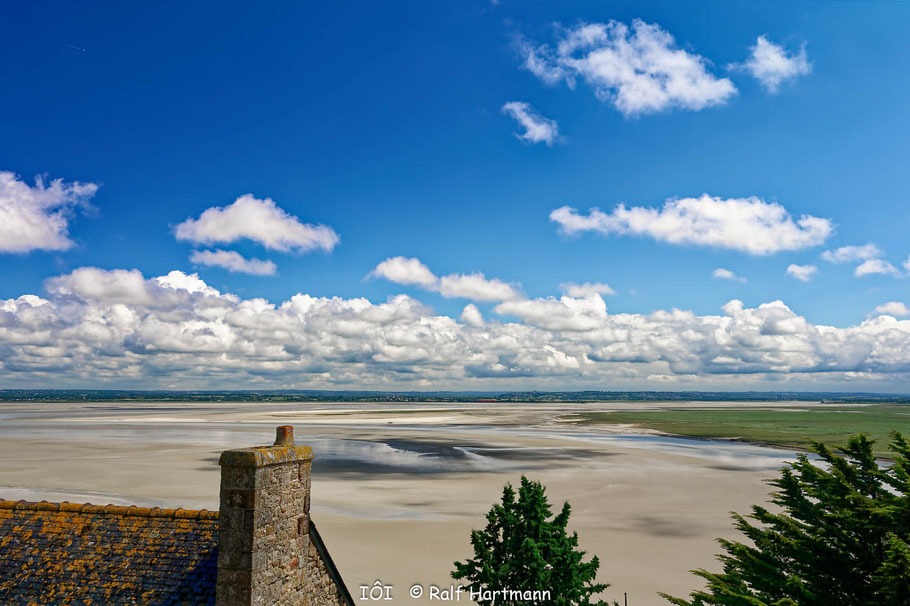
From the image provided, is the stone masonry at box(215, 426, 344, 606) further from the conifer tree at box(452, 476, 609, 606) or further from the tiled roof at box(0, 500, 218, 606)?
the conifer tree at box(452, 476, 609, 606)

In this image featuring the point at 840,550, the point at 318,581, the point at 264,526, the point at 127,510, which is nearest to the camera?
the point at 264,526

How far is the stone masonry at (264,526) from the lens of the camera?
7.48 metres

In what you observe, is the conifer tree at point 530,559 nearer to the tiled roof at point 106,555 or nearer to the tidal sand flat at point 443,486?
the tiled roof at point 106,555

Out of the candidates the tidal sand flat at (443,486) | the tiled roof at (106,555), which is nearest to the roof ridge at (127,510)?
the tiled roof at (106,555)

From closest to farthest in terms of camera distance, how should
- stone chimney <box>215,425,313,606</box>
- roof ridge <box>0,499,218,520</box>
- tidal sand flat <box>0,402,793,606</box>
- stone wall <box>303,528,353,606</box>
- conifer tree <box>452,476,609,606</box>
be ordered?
stone chimney <box>215,425,313,606</box>
stone wall <box>303,528,353,606</box>
roof ridge <box>0,499,218,520</box>
conifer tree <box>452,476,609,606</box>
tidal sand flat <box>0,402,793,606</box>

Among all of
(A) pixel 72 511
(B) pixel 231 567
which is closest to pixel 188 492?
(A) pixel 72 511

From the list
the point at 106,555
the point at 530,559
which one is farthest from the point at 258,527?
the point at 530,559

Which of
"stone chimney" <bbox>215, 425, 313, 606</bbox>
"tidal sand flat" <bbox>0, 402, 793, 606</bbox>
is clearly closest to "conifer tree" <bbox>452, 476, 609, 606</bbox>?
"stone chimney" <bbox>215, 425, 313, 606</bbox>

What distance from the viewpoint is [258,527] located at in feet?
24.8

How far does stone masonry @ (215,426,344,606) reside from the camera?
748cm

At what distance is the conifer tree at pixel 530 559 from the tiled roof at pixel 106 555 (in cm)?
587

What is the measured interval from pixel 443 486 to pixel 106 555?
3520 centimetres

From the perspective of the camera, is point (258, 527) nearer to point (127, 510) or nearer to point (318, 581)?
point (318, 581)

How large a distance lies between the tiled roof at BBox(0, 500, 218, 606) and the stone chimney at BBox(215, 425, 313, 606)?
92 cm
